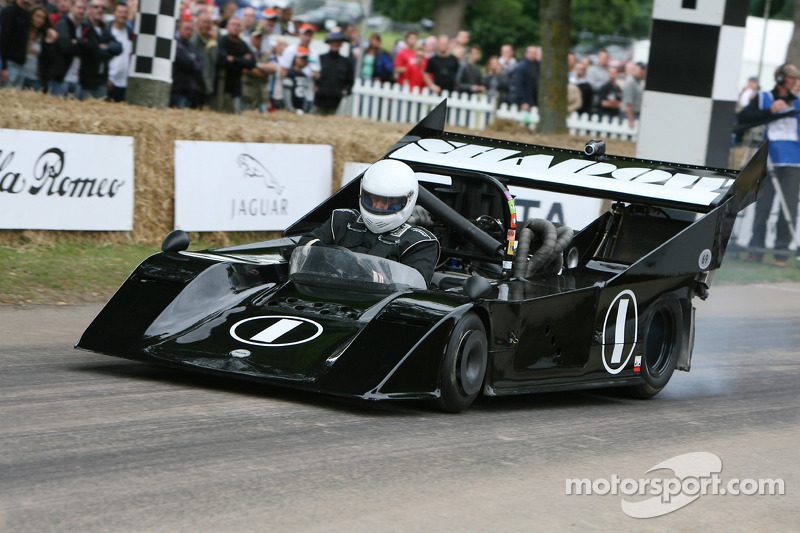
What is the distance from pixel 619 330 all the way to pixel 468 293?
5.10 ft

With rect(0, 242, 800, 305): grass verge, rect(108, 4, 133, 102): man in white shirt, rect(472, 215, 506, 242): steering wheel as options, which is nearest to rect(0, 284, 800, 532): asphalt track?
rect(472, 215, 506, 242): steering wheel

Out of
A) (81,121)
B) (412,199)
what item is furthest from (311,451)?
(81,121)

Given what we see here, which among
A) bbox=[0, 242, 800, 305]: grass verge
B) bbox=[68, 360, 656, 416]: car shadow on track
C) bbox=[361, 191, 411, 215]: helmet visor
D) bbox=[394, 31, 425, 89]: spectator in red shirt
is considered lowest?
bbox=[0, 242, 800, 305]: grass verge

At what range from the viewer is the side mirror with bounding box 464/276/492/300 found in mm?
6711

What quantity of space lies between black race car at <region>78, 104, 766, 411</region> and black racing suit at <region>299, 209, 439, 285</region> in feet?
0.58

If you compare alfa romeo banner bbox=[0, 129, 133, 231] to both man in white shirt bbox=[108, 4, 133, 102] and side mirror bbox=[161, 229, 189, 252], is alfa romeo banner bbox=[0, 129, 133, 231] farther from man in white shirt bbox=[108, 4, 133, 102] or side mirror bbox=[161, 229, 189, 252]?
man in white shirt bbox=[108, 4, 133, 102]

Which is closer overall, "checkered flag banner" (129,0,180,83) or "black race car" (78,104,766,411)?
"black race car" (78,104,766,411)

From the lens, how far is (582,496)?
5.68 metres

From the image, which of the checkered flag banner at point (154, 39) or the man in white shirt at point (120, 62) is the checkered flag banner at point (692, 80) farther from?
the man in white shirt at point (120, 62)

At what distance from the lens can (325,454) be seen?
5.75m

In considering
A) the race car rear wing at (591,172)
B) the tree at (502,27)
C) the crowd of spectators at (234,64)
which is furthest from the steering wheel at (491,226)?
the tree at (502,27)

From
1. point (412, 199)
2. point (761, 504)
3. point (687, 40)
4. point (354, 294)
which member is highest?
point (687, 40)

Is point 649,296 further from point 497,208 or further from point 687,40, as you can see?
point 687,40

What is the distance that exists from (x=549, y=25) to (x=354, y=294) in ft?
43.9
